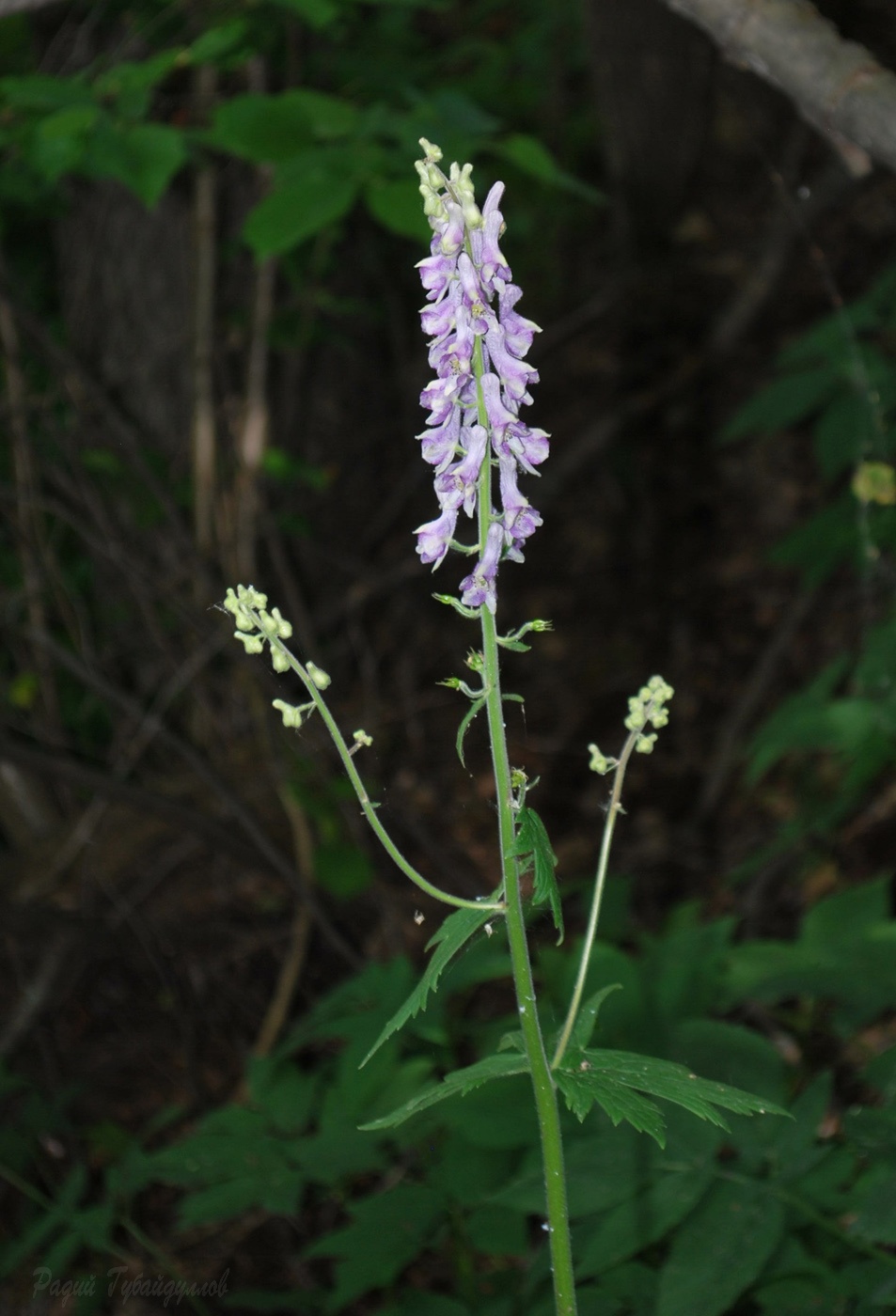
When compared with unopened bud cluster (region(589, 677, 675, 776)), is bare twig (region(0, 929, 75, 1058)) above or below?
below

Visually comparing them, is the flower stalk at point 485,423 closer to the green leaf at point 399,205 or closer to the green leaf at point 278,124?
the green leaf at point 399,205

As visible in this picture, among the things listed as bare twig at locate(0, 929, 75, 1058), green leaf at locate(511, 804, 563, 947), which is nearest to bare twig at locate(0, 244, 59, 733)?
bare twig at locate(0, 929, 75, 1058)

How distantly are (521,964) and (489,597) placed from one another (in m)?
0.42

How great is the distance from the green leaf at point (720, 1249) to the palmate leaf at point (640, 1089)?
57 cm

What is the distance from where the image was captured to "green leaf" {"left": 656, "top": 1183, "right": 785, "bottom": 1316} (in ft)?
5.53

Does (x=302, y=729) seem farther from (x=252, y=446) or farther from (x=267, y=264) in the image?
(x=267, y=264)

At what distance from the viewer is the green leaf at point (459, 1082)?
1.21 metres

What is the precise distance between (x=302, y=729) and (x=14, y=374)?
64.3 inches

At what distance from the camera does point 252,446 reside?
14.8ft

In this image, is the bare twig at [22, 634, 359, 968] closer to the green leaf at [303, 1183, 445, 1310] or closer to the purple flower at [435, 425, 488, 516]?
the green leaf at [303, 1183, 445, 1310]

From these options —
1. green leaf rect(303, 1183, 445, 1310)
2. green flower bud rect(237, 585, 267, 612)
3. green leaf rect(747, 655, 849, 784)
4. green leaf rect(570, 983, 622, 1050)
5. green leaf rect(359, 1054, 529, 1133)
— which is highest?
green flower bud rect(237, 585, 267, 612)

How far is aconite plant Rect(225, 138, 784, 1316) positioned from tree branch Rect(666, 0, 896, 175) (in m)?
0.98

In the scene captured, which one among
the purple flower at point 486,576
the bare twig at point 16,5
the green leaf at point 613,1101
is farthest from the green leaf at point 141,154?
the green leaf at point 613,1101

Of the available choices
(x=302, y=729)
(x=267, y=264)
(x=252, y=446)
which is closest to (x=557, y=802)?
(x=302, y=729)
